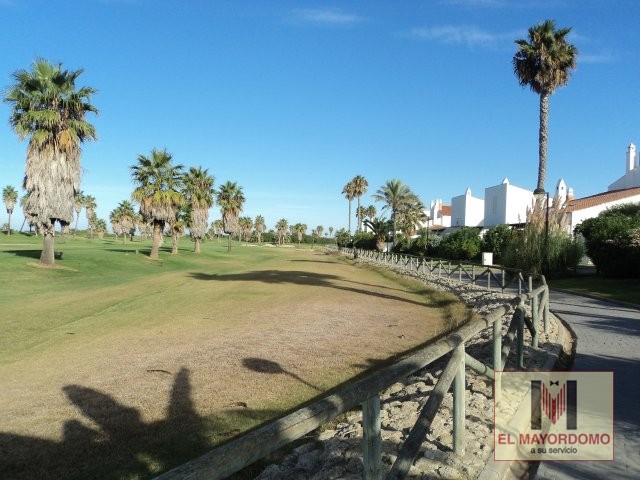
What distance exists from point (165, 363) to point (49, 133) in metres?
27.7

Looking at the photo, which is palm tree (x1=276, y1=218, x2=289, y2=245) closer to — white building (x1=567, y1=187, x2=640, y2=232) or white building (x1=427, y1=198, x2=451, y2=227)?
white building (x1=427, y1=198, x2=451, y2=227)

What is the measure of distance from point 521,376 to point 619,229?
976 inches

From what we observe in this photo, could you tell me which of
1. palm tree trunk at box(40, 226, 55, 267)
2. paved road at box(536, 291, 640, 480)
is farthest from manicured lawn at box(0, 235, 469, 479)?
palm tree trunk at box(40, 226, 55, 267)

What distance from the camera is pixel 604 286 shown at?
23.1 meters

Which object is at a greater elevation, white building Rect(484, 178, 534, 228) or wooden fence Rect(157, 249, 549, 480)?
white building Rect(484, 178, 534, 228)

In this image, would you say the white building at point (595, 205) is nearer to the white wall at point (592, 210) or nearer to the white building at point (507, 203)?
the white wall at point (592, 210)

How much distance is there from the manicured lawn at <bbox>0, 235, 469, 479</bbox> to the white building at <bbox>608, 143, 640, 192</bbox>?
171 feet

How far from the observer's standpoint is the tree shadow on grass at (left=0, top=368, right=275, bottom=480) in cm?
479

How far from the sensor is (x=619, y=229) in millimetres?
26516

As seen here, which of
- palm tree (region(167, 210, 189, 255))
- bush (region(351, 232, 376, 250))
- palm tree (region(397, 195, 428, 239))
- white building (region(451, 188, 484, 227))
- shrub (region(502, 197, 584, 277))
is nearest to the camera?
shrub (region(502, 197, 584, 277))

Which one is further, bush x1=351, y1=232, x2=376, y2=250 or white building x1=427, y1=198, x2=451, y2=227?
white building x1=427, y1=198, x2=451, y2=227

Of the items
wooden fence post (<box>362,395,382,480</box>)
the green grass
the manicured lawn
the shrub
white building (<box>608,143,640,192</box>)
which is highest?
white building (<box>608,143,640,192</box>)

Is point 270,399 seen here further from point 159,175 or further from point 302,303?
point 159,175

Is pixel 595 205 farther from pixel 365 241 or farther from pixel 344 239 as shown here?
pixel 344 239
